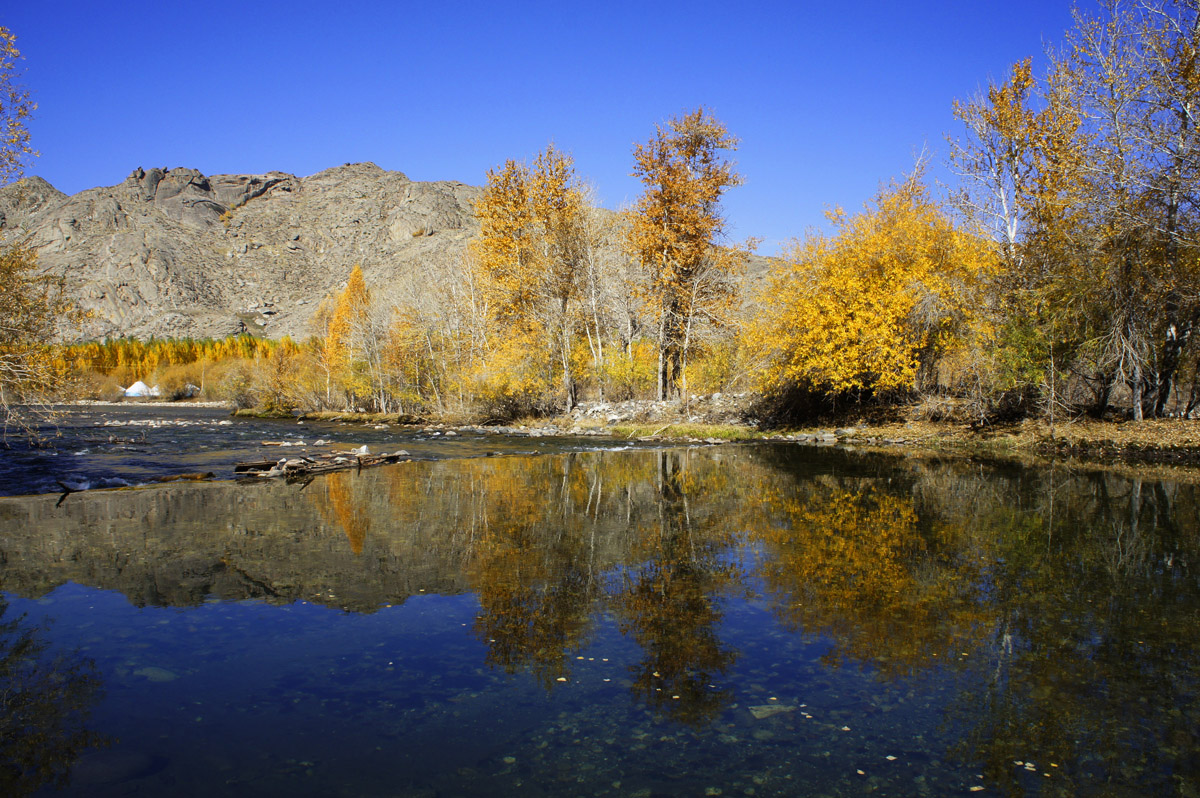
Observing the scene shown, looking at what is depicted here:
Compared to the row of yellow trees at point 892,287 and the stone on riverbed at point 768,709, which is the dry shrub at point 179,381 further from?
the stone on riverbed at point 768,709

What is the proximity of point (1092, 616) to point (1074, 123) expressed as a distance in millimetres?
21969

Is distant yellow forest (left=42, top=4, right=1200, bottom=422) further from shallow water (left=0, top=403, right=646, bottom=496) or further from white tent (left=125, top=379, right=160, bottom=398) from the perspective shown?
white tent (left=125, top=379, right=160, bottom=398)

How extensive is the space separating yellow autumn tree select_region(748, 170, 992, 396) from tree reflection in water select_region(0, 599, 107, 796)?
22.8m

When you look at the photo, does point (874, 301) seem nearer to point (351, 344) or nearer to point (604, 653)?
point (604, 653)

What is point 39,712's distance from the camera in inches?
171

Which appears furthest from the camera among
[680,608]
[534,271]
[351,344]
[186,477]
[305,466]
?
[351,344]

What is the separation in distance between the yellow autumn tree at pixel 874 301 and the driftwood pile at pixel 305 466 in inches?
598

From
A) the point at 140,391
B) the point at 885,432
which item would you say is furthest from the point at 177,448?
the point at 140,391

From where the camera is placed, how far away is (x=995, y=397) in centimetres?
2317

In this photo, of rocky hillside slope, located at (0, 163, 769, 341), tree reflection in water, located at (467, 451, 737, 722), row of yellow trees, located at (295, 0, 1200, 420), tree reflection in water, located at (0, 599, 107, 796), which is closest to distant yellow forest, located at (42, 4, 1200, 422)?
row of yellow trees, located at (295, 0, 1200, 420)

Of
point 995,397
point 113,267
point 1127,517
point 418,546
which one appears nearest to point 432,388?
point 995,397

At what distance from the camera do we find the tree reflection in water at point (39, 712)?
3707 mm

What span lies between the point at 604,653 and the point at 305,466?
1366cm

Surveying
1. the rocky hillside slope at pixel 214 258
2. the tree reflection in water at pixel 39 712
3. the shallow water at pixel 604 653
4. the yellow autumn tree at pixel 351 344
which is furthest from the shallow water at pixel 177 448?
the rocky hillside slope at pixel 214 258
